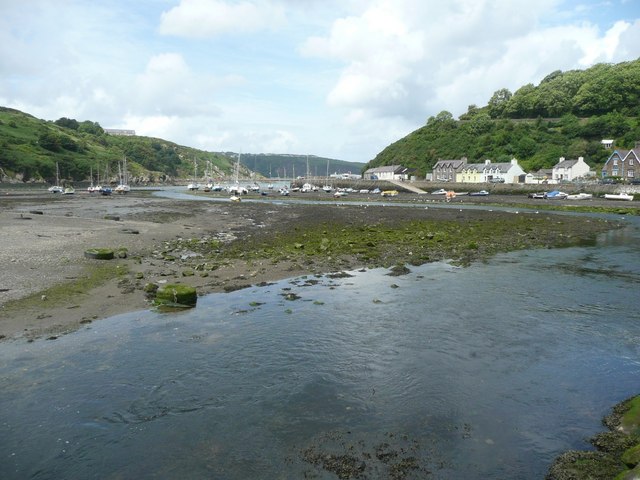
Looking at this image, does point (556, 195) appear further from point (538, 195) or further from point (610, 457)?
point (610, 457)

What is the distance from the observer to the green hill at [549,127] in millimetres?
146500

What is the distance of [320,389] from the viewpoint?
525 inches

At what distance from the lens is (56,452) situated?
10.2m

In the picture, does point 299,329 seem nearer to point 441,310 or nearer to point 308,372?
point 308,372

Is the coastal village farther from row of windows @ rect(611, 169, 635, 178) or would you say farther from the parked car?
the parked car

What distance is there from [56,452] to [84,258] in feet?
66.4

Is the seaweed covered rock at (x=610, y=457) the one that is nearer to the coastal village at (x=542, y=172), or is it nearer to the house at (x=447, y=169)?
the coastal village at (x=542, y=172)

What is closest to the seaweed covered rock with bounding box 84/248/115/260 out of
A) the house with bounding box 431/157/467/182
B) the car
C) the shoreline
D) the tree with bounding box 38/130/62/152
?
the shoreline

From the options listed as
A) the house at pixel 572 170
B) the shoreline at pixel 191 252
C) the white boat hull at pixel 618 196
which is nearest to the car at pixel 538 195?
the white boat hull at pixel 618 196

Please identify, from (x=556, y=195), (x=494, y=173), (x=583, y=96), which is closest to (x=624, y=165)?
(x=556, y=195)

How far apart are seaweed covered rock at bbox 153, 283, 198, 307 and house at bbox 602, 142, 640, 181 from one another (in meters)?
122

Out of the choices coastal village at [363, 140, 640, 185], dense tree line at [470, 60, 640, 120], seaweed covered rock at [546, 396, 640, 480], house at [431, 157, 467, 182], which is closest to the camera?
seaweed covered rock at [546, 396, 640, 480]

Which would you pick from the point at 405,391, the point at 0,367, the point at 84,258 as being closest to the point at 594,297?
the point at 405,391

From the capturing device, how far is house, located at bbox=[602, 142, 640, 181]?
111 metres
